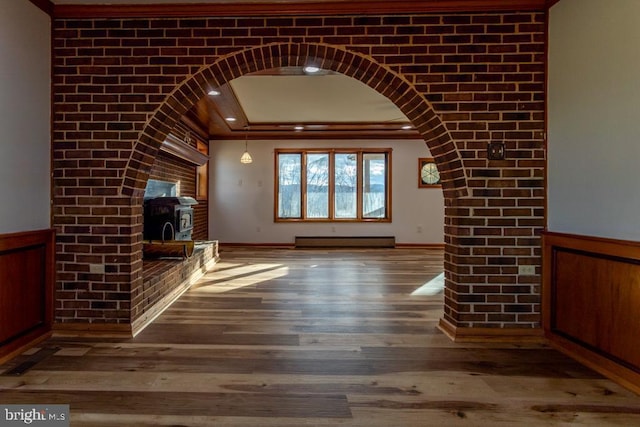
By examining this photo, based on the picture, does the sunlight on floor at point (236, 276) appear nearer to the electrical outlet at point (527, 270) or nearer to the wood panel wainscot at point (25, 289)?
the wood panel wainscot at point (25, 289)

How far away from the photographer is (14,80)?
86.1 inches

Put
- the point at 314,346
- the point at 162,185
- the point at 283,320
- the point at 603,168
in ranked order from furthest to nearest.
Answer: the point at 162,185
the point at 283,320
the point at 314,346
the point at 603,168

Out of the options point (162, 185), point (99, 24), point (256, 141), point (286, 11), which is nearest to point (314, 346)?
point (286, 11)

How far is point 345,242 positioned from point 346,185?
1246mm

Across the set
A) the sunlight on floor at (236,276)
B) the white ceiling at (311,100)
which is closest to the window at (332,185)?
the white ceiling at (311,100)

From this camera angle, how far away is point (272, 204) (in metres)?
7.74

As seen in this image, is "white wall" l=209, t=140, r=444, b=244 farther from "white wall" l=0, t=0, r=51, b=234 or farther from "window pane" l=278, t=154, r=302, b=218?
"white wall" l=0, t=0, r=51, b=234

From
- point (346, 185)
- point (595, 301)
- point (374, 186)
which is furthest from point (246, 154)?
point (595, 301)

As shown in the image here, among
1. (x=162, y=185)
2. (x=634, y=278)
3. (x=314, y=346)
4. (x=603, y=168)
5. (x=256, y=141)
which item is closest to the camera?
(x=634, y=278)

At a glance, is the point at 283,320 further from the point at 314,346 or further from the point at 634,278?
the point at 634,278

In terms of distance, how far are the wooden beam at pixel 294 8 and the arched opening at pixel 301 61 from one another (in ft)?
0.81

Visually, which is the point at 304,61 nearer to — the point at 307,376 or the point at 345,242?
the point at 307,376

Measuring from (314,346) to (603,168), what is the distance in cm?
208

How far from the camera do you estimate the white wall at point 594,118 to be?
192 cm
